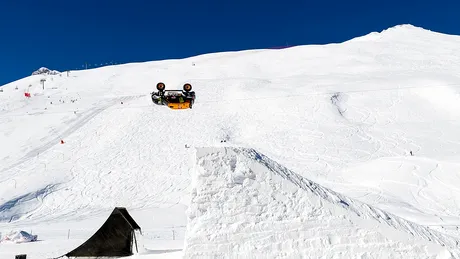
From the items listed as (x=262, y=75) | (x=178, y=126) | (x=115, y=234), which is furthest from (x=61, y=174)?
(x=262, y=75)

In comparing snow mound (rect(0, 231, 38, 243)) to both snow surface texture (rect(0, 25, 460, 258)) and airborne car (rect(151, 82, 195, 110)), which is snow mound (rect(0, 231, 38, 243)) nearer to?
snow surface texture (rect(0, 25, 460, 258))

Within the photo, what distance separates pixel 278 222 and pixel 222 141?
907 inches

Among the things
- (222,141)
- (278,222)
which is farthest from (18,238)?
(222,141)

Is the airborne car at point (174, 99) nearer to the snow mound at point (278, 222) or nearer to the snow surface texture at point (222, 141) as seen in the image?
the snow surface texture at point (222, 141)

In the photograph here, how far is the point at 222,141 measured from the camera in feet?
92.4

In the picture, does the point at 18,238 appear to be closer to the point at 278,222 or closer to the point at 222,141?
the point at 278,222

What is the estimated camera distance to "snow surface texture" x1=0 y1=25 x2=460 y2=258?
692 inches

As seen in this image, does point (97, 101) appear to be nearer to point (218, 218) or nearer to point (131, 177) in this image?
point (131, 177)

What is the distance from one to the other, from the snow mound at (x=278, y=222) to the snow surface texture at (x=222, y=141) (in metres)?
0.10

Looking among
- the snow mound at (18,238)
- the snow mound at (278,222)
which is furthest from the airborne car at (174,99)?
the snow mound at (278,222)

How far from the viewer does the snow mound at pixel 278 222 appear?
494 centimetres

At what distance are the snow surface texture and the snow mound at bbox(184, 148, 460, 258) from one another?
99 mm

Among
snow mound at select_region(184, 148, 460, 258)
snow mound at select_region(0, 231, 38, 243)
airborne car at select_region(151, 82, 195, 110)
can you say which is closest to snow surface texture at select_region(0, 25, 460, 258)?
snow mound at select_region(184, 148, 460, 258)

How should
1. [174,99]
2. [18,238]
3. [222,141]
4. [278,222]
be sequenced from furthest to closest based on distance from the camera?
1. [222,141]
2. [174,99]
3. [18,238]
4. [278,222]
